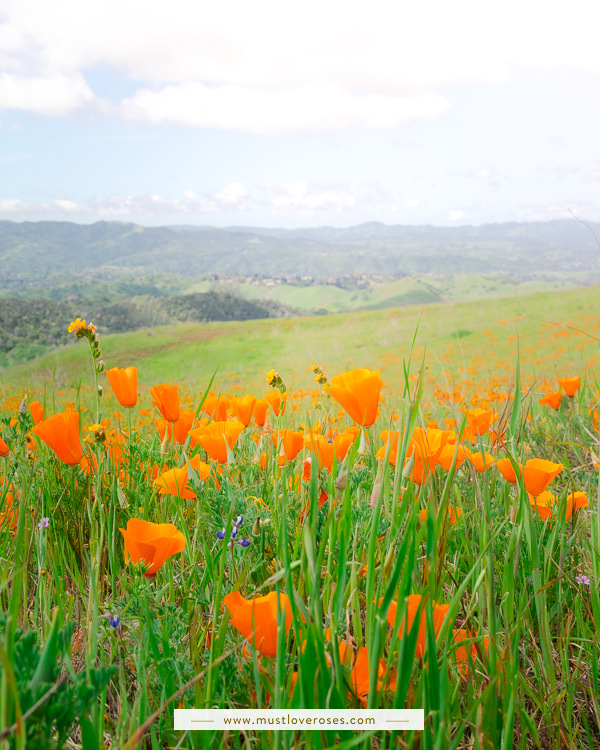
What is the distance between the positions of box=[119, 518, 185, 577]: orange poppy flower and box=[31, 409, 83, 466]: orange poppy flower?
0.46 meters

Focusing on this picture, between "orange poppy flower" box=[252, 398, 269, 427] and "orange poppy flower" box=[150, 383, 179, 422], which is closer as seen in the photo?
"orange poppy flower" box=[150, 383, 179, 422]

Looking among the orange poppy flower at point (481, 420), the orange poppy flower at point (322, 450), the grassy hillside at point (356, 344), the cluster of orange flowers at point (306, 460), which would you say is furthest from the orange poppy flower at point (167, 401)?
the grassy hillside at point (356, 344)

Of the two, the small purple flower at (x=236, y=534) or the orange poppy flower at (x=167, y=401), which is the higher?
the orange poppy flower at (x=167, y=401)

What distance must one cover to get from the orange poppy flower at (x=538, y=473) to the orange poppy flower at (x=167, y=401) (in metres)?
1.00

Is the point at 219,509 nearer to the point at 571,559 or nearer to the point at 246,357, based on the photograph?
the point at 571,559

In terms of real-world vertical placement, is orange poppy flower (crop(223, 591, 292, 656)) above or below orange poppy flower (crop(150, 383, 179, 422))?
below

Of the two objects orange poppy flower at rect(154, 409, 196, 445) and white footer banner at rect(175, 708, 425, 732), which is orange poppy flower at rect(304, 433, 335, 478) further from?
white footer banner at rect(175, 708, 425, 732)

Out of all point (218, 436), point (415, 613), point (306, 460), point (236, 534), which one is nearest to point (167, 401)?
point (218, 436)

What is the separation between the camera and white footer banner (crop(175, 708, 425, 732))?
1.96 ft

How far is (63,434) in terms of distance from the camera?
1.24 meters

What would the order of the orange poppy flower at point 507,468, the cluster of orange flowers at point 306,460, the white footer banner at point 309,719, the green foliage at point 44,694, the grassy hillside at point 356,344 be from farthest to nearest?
the grassy hillside at point 356,344 → the orange poppy flower at point 507,468 → the cluster of orange flowers at point 306,460 → the white footer banner at point 309,719 → the green foliage at point 44,694

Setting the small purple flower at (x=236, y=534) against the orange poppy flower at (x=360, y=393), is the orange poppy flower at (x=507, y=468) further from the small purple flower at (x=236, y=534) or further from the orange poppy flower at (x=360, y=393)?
the small purple flower at (x=236, y=534)

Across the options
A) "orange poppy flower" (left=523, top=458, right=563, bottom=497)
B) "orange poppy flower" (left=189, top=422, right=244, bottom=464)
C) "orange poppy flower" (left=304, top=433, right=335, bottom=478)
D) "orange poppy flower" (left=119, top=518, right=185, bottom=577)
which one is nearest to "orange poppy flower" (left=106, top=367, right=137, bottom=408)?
"orange poppy flower" (left=189, top=422, right=244, bottom=464)

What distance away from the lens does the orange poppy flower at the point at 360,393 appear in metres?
1.13
